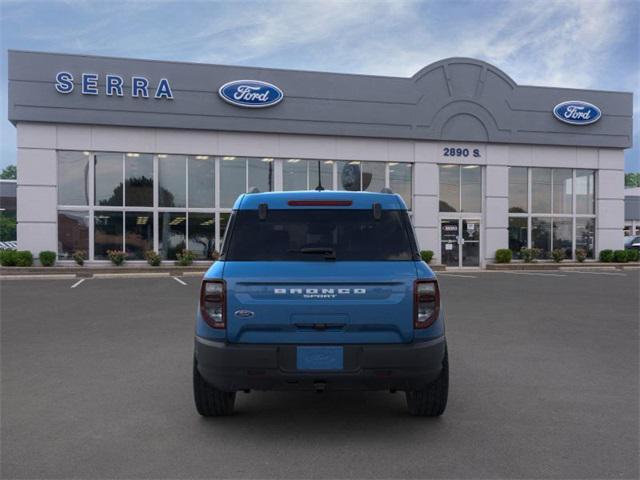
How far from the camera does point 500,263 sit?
25.3 m

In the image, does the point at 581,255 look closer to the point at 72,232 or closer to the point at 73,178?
the point at 72,232

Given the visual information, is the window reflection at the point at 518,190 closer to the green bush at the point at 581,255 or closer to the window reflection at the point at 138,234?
the green bush at the point at 581,255

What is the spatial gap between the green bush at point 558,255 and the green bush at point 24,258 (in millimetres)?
23104

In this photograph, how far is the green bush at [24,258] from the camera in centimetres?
2061

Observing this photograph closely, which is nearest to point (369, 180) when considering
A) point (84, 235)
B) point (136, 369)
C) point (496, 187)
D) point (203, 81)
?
point (496, 187)

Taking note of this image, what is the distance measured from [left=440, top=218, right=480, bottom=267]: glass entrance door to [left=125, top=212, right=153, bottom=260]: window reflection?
13266mm

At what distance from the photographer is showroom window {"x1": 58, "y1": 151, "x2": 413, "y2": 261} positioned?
21.9 metres

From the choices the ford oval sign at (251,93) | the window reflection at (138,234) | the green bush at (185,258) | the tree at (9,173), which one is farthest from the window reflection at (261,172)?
the tree at (9,173)

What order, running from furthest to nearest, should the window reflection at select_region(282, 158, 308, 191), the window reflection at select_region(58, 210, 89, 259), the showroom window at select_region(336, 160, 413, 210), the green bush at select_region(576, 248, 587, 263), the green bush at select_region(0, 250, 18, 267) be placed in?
1. the green bush at select_region(576, 248, 587, 263)
2. the showroom window at select_region(336, 160, 413, 210)
3. the window reflection at select_region(282, 158, 308, 191)
4. the window reflection at select_region(58, 210, 89, 259)
5. the green bush at select_region(0, 250, 18, 267)

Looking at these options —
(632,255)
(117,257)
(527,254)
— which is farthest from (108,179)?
(632,255)

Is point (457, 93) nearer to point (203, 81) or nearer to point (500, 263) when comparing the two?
point (500, 263)

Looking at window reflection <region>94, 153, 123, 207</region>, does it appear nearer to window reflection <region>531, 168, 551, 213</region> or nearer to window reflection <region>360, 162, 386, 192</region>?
window reflection <region>360, 162, 386, 192</region>

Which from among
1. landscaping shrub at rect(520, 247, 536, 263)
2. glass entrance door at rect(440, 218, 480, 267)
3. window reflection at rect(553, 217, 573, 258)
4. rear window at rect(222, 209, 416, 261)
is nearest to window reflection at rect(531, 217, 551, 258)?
window reflection at rect(553, 217, 573, 258)

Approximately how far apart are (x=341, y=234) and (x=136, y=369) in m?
3.62
